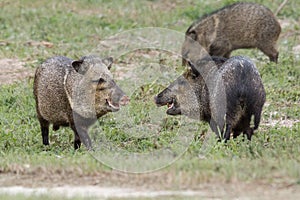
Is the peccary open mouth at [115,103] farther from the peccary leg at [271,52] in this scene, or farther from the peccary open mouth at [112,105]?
the peccary leg at [271,52]

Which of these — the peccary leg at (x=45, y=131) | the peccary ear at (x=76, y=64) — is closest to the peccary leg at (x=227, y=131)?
the peccary ear at (x=76, y=64)

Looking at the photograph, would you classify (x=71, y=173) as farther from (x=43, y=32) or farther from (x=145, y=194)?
(x=43, y=32)

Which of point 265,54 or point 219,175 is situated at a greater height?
point 219,175

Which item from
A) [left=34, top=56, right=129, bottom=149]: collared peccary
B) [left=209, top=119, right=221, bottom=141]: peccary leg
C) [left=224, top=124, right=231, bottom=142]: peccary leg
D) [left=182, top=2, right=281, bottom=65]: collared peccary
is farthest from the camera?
[left=182, top=2, right=281, bottom=65]: collared peccary

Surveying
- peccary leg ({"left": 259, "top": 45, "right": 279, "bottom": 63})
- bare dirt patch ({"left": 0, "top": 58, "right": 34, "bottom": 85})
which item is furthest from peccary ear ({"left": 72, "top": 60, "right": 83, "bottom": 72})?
peccary leg ({"left": 259, "top": 45, "right": 279, "bottom": 63})

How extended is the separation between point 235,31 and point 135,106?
4409 mm

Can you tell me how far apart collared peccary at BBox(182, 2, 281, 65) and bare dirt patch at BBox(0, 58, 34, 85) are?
3.08 m

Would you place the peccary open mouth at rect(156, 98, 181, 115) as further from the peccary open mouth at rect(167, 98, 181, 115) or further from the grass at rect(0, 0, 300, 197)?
the grass at rect(0, 0, 300, 197)

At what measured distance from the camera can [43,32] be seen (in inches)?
606

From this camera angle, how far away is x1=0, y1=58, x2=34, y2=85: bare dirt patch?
12.3m

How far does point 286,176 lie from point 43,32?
9.99 meters

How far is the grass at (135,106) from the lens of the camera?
6.70 meters

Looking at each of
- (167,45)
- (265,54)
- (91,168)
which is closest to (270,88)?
(265,54)

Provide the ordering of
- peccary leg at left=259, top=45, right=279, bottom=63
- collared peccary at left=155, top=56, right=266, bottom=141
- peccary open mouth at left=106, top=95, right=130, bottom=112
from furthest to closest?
peccary leg at left=259, top=45, right=279, bottom=63 → collared peccary at left=155, top=56, right=266, bottom=141 → peccary open mouth at left=106, top=95, right=130, bottom=112
